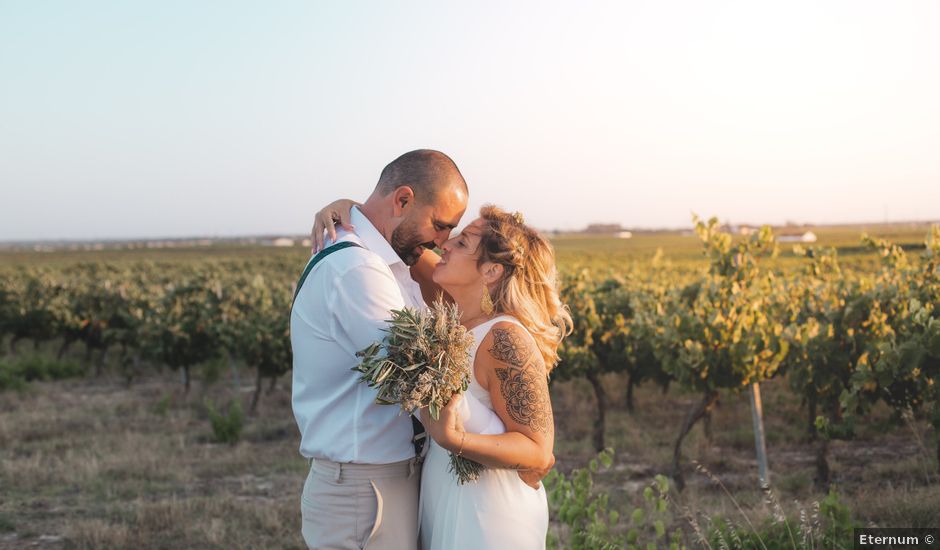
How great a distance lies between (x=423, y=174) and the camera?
2975 mm

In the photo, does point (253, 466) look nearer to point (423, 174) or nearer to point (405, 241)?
point (405, 241)

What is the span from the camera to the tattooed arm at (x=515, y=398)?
2.58 m

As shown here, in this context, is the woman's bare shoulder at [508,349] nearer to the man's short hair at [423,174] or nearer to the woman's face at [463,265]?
the woman's face at [463,265]

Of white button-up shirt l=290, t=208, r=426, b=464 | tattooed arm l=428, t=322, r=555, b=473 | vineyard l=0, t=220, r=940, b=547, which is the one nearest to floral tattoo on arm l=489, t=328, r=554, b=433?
tattooed arm l=428, t=322, r=555, b=473

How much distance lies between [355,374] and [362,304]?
0.33m

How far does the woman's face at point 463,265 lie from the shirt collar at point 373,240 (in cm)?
18

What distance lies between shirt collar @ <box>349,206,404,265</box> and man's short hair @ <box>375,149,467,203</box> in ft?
0.48

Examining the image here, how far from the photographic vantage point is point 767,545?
489 centimetres

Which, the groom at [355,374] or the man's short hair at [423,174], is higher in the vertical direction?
the man's short hair at [423,174]

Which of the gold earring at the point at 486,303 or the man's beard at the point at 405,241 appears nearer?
the gold earring at the point at 486,303

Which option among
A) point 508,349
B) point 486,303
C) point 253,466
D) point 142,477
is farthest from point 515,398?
point 253,466

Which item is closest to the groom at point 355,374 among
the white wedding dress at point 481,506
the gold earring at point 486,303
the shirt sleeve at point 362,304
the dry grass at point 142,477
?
the shirt sleeve at point 362,304

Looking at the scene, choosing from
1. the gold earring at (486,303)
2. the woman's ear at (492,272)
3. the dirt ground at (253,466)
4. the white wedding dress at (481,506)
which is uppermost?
the woman's ear at (492,272)

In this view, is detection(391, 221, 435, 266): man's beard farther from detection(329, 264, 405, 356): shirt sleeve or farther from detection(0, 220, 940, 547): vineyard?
detection(0, 220, 940, 547): vineyard
